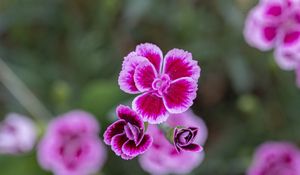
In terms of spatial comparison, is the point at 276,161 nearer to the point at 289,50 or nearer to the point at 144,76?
the point at 289,50

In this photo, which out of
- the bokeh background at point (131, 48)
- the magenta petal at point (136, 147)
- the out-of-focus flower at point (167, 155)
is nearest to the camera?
the magenta petal at point (136, 147)

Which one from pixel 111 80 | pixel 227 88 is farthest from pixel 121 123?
pixel 227 88

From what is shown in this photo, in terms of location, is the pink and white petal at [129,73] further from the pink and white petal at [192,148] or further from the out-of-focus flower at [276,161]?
the out-of-focus flower at [276,161]

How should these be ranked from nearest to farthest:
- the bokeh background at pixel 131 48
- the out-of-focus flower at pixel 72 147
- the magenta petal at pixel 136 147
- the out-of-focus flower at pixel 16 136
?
the magenta petal at pixel 136 147 → the out-of-focus flower at pixel 72 147 → the out-of-focus flower at pixel 16 136 → the bokeh background at pixel 131 48

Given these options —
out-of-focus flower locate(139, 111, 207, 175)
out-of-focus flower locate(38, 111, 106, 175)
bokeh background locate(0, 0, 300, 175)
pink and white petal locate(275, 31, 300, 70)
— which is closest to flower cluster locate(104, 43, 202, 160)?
out-of-focus flower locate(139, 111, 207, 175)

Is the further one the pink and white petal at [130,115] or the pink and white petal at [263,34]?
the pink and white petal at [263,34]

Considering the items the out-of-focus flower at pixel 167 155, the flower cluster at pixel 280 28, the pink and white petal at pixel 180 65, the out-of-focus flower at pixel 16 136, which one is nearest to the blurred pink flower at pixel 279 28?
the flower cluster at pixel 280 28

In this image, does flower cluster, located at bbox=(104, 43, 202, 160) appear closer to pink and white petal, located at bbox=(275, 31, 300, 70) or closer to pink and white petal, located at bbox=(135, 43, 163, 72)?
pink and white petal, located at bbox=(135, 43, 163, 72)

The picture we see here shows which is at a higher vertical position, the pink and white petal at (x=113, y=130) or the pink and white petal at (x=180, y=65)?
the pink and white petal at (x=180, y=65)
